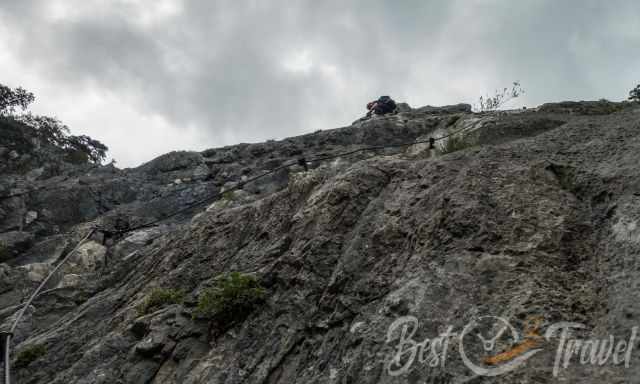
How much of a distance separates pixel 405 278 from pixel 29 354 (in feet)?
26.5

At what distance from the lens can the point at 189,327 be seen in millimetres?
8164

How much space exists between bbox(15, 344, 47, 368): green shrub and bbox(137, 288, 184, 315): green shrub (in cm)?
223

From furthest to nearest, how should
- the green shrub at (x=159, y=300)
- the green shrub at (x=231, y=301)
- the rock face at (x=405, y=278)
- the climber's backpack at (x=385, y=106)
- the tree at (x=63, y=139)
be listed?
1. the tree at (x=63, y=139)
2. the climber's backpack at (x=385, y=106)
3. the green shrub at (x=159, y=300)
4. the green shrub at (x=231, y=301)
5. the rock face at (x=405, y=278)

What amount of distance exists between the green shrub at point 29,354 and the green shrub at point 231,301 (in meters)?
4.08

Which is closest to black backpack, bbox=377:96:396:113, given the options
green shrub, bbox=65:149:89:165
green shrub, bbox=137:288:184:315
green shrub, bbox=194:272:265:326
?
green shrub, bbox=137:288:184:315

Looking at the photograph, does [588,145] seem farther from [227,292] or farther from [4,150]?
[4,150]

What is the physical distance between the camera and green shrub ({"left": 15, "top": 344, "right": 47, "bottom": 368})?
945 centimetres

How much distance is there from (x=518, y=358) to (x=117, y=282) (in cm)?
1116

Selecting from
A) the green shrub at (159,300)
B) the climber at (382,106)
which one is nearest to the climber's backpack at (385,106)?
the climber at (382,106)

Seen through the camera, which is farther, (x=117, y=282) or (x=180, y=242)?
(x=117, y=282)

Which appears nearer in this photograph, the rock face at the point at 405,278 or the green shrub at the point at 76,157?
the rock face at the point at 405,278

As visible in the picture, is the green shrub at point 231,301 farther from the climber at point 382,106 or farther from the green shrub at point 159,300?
the climber at point 382,106

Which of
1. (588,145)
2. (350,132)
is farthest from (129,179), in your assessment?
(588,145)

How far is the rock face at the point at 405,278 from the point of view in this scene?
4.93 m
